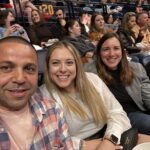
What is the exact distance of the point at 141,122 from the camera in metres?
2.04

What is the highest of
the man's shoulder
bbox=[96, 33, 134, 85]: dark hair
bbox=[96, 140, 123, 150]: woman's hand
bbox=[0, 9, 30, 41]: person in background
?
bbox=[0, 9, 30, 41]: person in background

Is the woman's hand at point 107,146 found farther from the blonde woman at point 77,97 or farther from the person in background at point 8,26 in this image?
the person in background at point 8,26

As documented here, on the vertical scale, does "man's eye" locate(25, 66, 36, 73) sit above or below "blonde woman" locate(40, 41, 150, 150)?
above

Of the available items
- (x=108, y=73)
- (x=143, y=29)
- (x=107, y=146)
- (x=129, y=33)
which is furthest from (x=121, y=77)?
(x=143, y=29)

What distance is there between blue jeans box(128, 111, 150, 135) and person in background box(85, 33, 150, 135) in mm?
71

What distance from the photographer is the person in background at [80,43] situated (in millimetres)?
3799

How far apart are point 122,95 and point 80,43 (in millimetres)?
1974

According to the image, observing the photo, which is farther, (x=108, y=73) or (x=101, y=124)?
(x=108, y=73)

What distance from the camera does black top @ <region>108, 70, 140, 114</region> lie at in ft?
7.31

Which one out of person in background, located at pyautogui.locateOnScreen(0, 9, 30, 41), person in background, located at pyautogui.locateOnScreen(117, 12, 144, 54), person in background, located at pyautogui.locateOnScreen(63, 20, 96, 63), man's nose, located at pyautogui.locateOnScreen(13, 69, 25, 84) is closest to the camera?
man's nose, located at pyautogui.locateOnScreen(13, 69, 25, 84)

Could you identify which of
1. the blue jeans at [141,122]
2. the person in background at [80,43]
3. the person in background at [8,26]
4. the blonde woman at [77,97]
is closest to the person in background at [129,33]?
the person in background at [80,43]

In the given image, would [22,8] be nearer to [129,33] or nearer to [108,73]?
[129,33]

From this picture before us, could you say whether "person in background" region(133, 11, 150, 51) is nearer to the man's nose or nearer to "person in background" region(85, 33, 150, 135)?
"person in background" region(85, 33, 150, 135)

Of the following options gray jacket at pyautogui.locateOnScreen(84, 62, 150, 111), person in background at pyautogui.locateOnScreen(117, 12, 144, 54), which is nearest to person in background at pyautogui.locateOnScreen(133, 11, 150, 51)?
person in background at pyautogui.locateOnScreen(117, 12, 144, 54)
